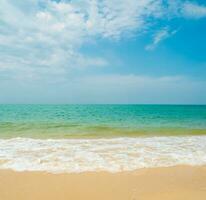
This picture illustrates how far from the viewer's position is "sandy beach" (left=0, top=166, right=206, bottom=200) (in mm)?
4238

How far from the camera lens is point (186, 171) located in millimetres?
5875

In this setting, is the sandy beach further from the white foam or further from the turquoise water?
the turquoise water

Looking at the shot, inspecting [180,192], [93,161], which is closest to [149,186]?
[180,192]

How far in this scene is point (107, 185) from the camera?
4812 millimetres

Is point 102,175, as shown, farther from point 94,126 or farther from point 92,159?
point 94,126

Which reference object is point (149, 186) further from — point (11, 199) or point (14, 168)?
point (14, 168)

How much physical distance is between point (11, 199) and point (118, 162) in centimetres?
345

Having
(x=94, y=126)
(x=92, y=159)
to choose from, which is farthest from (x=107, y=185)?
(x=94, y=126)

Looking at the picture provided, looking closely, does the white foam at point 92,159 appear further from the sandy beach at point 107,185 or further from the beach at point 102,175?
the sandy beach at point 107,185

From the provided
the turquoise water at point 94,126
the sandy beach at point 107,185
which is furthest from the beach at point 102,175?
the turquoise water at point 94,126

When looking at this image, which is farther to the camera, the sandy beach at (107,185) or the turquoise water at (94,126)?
the turquoise water at (94,126)

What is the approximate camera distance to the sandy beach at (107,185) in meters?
4.24

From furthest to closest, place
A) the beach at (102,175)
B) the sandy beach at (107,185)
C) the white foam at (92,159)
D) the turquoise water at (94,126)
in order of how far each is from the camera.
→ the turquoise water at (94,126), the white foam at (92,159), the beach at (102,175), the sandy beach at (107,185)

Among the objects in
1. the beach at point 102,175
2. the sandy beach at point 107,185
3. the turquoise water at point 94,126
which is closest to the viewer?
the sandy beach at point 107,185
